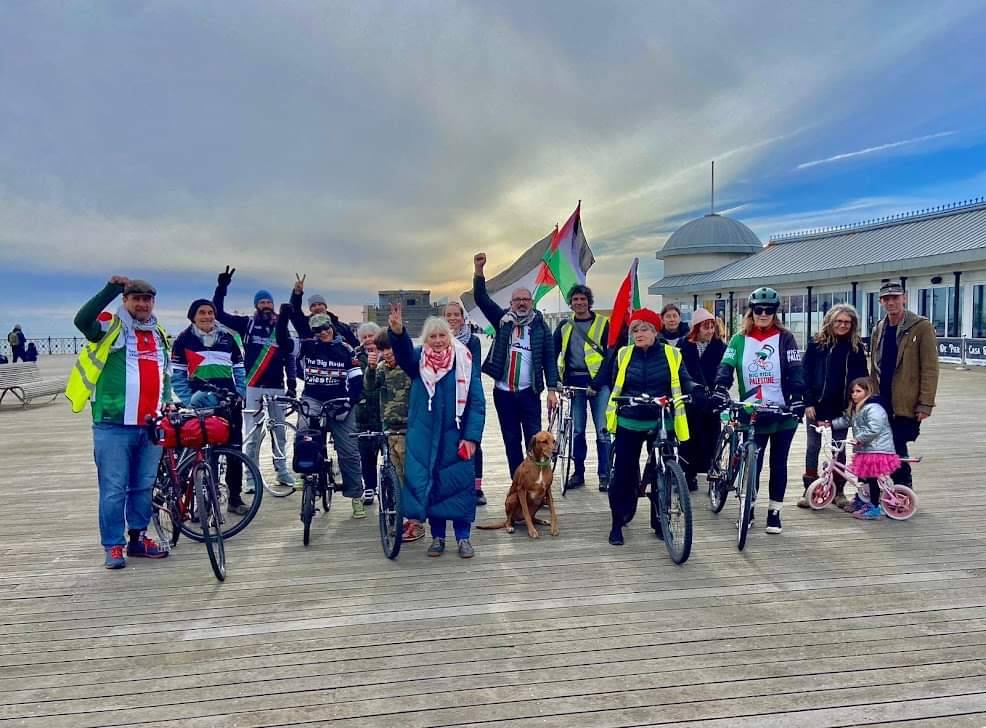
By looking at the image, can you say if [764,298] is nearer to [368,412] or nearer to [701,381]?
[701,381]

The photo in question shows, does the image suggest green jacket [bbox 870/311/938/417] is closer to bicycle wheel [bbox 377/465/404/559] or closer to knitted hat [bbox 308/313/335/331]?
bicycle wheel [bbox 377/465/404/559]

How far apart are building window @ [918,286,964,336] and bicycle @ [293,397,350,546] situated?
2673cm

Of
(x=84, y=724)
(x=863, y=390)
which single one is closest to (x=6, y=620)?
(x=84, y=724)

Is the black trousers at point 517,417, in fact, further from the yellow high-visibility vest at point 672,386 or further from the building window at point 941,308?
the building window at point 941,308

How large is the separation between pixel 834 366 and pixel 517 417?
2982 mm

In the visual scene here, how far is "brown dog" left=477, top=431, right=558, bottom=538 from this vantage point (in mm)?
5504

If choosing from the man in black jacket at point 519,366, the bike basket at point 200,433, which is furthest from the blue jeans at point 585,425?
the bike basket at point 200,433

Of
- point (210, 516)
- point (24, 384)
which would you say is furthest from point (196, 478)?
point (24, 384)

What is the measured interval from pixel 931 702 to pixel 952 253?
2657 cm

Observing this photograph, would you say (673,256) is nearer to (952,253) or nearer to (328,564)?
(952,253)

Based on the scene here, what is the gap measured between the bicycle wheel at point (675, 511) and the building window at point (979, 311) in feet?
84.4

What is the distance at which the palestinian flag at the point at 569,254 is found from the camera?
904 cm

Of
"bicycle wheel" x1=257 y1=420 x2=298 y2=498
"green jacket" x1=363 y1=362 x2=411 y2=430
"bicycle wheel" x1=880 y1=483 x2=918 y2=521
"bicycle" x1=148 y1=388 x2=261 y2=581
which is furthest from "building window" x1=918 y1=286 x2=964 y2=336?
"bicycle" x1=148 y1=388 x2=261 y2=581

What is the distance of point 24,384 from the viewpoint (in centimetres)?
1617
